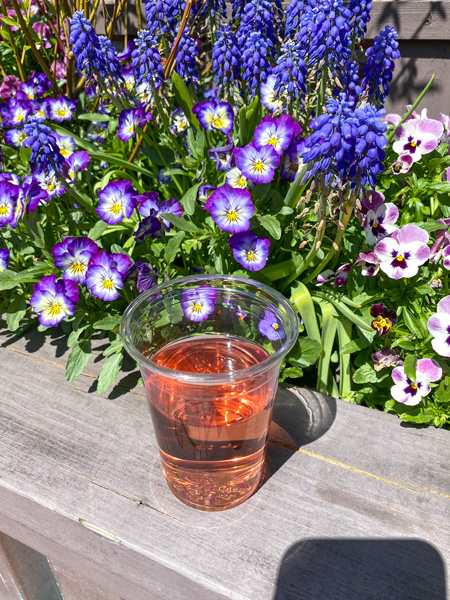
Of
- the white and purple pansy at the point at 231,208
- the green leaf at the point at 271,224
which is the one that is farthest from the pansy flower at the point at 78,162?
the green leaf at the point at 271,224

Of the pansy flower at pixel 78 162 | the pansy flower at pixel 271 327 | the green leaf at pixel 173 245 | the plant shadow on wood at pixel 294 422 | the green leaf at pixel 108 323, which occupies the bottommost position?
the plant shadow on wood at pixel 294 422

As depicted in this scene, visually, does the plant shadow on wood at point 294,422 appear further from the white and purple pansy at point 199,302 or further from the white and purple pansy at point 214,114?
the white and purple pansy at point 214,114

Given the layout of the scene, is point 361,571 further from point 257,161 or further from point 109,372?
point 257,161

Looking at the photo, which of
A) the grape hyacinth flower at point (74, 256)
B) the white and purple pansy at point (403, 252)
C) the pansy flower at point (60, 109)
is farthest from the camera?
the pansy flower at point (60, 109)

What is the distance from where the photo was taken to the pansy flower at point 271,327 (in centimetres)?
115

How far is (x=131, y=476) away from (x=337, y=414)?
55 cm

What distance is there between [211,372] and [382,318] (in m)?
0.52

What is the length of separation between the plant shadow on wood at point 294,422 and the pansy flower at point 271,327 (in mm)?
327

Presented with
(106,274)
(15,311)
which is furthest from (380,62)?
(15,311)

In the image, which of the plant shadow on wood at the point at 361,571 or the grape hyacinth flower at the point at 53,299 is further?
the grape hyacinth flower at the point at 53,299

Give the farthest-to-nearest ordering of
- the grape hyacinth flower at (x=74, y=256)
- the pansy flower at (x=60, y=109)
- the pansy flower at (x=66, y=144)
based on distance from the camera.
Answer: the pansy flower at (x=60, y=109) < the pansy flower at (x=66, y=144) < the grape hyacinth flower at (x=74, y=256)

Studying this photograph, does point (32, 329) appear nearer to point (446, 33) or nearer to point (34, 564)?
point (34, 564)

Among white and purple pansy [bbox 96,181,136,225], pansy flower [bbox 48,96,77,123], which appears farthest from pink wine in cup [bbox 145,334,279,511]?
pansy flower [bbox 48,96,77,123]

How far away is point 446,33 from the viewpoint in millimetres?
2115
